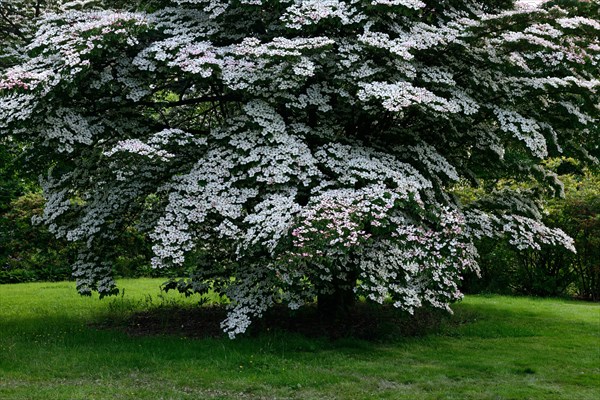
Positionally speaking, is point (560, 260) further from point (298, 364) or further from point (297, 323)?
point (298, 364)

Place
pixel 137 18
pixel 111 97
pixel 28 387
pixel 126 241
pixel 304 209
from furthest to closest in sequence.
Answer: pixel 126 241 < pixel 111 97 < pixel 137 18 < pixel 304 209 < pixel 28 387

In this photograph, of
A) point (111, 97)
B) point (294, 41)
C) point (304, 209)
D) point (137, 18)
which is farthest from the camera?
point (111, 97)

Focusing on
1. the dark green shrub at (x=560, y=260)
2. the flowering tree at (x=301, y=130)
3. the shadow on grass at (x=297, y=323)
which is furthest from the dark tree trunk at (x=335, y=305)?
the dark green shrub at (x=560, y=260)

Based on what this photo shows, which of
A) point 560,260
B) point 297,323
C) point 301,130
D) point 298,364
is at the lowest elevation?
point 298,364

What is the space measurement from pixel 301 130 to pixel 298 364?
9.06 feet

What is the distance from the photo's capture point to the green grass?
6.38 m

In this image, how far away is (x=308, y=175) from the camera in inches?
300

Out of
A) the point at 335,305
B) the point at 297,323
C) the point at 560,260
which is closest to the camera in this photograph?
the point at 297,323

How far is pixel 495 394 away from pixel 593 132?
4.51 meters

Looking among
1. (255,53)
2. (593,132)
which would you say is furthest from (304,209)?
(593,132)

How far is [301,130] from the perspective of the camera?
26.0ft

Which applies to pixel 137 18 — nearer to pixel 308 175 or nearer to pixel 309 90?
pixel 309 90

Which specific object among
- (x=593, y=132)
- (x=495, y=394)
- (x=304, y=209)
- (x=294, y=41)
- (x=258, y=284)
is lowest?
(x=495, y=394)

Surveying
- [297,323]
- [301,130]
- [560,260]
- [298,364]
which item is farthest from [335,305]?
[560,260]
